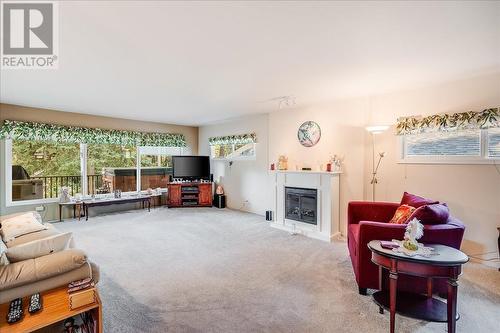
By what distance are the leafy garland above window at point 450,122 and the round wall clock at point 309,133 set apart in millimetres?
1420

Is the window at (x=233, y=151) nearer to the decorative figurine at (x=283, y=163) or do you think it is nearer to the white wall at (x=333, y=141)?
the white wall at (x=333, y=141)

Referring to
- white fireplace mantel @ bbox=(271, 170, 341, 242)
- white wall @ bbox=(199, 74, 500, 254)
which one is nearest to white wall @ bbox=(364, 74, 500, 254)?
white wall @ bbox=(199, 74, 500, 254)

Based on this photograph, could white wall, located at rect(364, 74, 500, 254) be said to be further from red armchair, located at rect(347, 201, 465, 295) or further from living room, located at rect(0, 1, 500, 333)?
red armchair, located at rect(347, 201, 465, 295)

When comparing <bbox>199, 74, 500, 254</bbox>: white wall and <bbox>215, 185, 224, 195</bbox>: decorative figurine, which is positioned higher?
<bbox>199, 74, 500, 254</bbox>: white wall

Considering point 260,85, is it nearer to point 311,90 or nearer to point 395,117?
point 311,90

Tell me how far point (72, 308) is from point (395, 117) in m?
4.57

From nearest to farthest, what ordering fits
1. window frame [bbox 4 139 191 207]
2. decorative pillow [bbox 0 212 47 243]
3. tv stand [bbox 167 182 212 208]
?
decorative pillow [bbox 0 212 47 243] → window frame [bbox 4 139 191 207] → tv stand [bbox 167 182 212 208]

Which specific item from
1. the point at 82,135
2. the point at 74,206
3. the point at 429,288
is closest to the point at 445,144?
the point at 429,288

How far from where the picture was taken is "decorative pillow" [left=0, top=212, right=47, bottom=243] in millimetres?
3039

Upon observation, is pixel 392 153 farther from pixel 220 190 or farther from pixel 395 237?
pixel 220 190

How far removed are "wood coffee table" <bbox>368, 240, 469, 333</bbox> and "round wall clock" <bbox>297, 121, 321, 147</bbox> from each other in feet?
9.65

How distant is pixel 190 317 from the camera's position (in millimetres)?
2168

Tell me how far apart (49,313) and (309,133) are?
14.9ft

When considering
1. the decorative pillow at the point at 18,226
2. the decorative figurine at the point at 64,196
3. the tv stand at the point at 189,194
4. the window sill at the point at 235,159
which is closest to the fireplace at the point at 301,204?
the window sill at the point at 235,159
